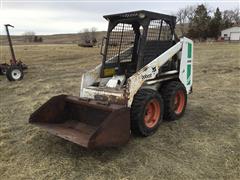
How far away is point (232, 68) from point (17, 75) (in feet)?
26.4

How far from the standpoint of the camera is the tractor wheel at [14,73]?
10914mm

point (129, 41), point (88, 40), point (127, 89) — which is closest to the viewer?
point (127, 89)

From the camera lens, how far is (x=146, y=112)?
5004mm

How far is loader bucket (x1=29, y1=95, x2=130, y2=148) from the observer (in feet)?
13.1

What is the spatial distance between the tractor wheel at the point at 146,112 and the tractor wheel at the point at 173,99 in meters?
0.39

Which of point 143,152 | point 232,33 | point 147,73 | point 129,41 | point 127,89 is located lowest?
point 232,33

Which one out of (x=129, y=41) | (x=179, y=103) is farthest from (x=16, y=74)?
(x=179, y=103)

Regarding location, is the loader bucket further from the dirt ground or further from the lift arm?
the lift arm

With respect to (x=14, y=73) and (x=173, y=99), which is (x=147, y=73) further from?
(x=14, y=73)

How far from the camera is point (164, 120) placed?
570cm

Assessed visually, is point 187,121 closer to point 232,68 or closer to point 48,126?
point 48,126

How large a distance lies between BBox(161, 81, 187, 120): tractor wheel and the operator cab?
0.62 m

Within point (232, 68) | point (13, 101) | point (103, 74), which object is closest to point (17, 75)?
point (13, 101)

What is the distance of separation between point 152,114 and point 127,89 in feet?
2.64
